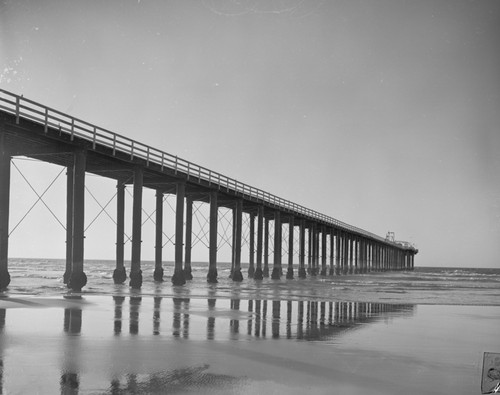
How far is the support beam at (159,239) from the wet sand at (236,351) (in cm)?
1896

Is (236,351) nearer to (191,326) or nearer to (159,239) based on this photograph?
(191,326)

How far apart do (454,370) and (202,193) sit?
31179mm

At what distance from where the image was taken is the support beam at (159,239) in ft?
112

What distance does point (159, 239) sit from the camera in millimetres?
34344

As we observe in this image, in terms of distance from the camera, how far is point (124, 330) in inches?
427

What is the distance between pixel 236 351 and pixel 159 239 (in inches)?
1025

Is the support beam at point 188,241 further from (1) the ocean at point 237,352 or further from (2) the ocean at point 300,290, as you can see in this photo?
(1) the ocean at point 237,352

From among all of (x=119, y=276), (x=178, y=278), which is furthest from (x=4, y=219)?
(x=178, y=278)

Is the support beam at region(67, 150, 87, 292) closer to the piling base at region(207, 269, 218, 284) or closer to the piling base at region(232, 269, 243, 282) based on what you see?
the piling base at region(207, 269, 218, 284)

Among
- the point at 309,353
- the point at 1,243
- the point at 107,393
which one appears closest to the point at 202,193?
the point at 1,243

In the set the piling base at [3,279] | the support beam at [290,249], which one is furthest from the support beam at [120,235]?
the support beam at [290,249]

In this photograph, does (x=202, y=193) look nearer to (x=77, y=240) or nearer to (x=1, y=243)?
(x=77, y=240)

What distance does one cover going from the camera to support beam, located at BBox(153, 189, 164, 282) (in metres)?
34.2

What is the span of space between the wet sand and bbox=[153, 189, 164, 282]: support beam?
1896 cm
